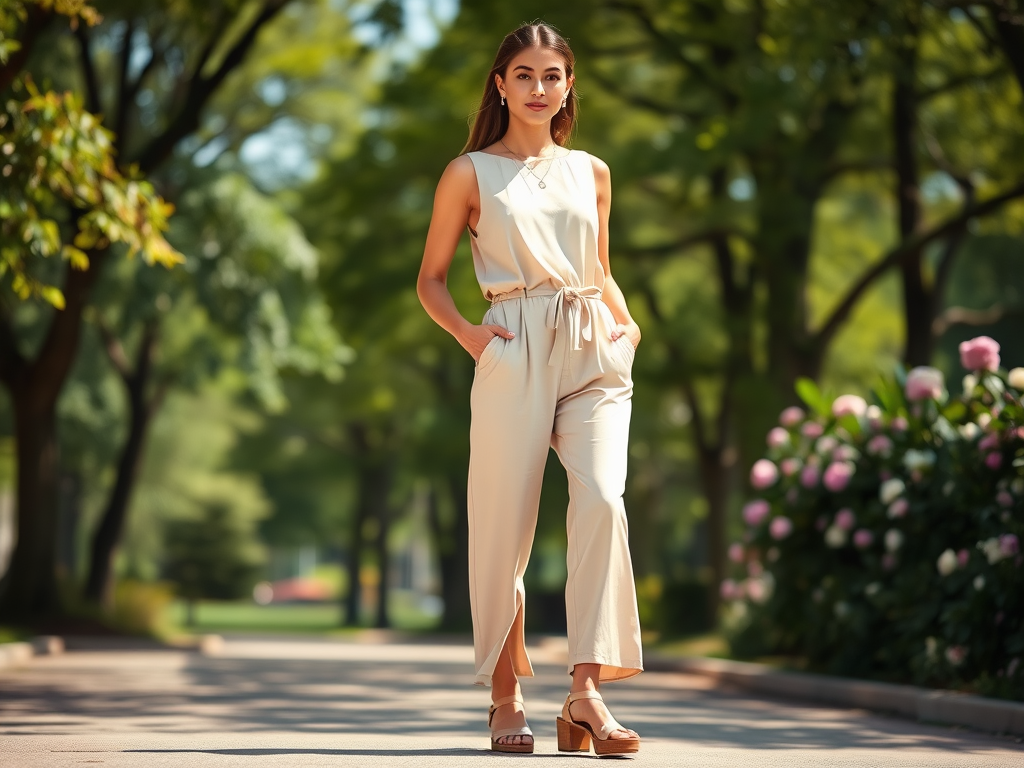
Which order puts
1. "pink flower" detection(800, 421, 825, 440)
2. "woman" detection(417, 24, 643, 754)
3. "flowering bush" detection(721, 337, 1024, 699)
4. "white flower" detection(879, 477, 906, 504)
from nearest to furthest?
"woman" detection(417, 24, 643, 754) → "flowering bush" detection(721, 337, 1024, 699) → "white flower" detection(879, 477, 906, 504) → "pink flower" detection(800, 421, 825, 440)

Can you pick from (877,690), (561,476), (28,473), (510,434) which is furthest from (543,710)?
(561,476)

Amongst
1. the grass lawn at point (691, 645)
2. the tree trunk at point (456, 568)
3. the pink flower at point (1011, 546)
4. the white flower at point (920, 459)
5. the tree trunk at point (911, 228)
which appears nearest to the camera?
the pink flower at point (1011, 546)

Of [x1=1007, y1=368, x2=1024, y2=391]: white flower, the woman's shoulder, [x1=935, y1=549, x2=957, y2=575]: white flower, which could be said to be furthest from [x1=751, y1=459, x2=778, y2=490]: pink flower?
the woman's shoulder

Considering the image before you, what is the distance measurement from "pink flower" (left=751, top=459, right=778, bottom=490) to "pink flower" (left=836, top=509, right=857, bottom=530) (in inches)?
37.8

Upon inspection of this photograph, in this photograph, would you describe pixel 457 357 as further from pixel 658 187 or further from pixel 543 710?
pixel 543 710

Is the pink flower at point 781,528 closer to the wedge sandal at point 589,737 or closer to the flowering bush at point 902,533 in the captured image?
the flowering bush at point 902,533

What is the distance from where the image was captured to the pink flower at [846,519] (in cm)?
1024

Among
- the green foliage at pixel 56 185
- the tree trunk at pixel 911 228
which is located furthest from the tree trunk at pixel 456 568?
the green foliage at pixel 56 185

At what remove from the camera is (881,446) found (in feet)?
33.4

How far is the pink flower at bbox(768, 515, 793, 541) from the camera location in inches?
429

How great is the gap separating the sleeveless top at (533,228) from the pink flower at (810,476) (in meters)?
5.70

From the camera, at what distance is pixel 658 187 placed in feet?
72.7

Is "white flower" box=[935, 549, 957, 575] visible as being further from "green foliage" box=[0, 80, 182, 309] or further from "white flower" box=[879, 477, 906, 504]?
"green foliage" box=[0, 80, 182, 309]

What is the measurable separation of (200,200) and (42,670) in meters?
10.9
